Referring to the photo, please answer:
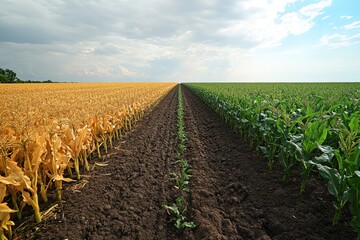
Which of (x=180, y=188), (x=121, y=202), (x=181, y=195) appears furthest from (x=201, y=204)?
(x=121, y=202)

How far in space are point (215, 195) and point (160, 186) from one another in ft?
3.92

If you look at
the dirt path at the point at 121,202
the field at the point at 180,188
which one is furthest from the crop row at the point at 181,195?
the dirt path at the point at 121,202

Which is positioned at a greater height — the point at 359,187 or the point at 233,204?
the point at 359,187

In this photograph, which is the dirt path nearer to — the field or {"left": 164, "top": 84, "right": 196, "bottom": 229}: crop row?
the field

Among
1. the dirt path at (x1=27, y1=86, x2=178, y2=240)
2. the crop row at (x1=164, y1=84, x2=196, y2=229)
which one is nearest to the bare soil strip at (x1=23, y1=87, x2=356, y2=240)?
the dirt path at (x1=27, y1=86, x2=178, y2=240)

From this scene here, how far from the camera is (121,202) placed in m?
4.26

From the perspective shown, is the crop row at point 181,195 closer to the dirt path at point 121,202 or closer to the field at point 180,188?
the field at point 180,188

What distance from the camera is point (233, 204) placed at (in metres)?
4.23

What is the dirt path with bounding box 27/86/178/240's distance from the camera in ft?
11.2

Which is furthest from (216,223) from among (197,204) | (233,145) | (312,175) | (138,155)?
(233,145)

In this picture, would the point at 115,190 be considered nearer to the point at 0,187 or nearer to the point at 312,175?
the point at 0,187

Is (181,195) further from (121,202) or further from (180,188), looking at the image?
(121,202)

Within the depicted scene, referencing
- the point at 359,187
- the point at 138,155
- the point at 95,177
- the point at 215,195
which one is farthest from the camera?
the point at 138,155

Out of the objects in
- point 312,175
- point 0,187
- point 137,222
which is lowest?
point 137,222
